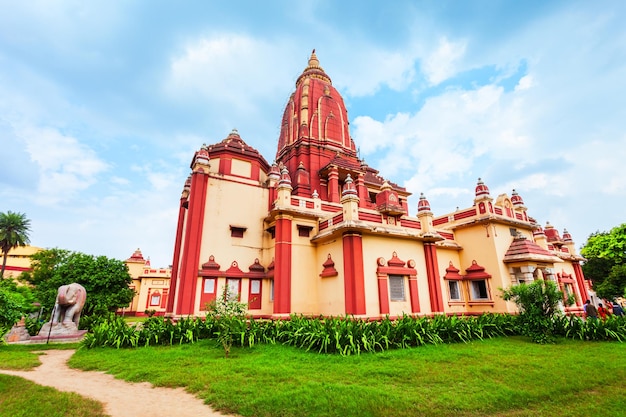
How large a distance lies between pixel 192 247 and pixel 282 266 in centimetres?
443

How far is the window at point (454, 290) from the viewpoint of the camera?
17.2 m

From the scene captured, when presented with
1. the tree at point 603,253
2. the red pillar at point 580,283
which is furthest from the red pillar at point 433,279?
the tree at point 603,253

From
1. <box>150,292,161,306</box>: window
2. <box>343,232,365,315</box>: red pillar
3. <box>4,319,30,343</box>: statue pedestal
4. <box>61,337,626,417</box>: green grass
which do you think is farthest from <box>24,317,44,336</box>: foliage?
<box>150,292,161,306</box>: window

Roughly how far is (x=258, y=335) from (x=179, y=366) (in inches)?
145

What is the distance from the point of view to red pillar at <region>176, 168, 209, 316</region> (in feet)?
46.8

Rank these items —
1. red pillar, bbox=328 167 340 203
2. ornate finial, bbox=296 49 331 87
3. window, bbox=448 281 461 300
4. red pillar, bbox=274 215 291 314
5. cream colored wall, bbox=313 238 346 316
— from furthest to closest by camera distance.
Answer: ornate finial, bbox=296 49 331 87 → red pillar, bbox=328 167 340 203 → window, bbox=448 281 461 300 → red pillar, bbox=274 215 291 314 → cream colored wall, bbox=313 238 346 316

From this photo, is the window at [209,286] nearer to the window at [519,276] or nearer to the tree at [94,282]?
the tree at [94,282]

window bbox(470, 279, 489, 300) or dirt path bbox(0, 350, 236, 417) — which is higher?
window bbox(470, 279, 489, 300)

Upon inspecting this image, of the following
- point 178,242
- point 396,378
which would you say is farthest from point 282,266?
point 396,378

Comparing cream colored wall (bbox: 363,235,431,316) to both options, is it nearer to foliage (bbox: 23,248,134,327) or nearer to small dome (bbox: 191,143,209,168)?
small dome (bbox: 191,143,209,168)

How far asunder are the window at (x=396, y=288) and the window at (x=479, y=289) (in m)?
5.22

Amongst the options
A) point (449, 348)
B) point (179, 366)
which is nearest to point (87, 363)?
point (179, 366)

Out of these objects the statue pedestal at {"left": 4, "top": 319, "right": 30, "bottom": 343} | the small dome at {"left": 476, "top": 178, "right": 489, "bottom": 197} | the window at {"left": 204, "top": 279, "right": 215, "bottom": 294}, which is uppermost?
the small dome at {"left": 476, "top": 178, "right": 489, "bottom": 197}

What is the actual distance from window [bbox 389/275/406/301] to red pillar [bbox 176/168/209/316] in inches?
363
